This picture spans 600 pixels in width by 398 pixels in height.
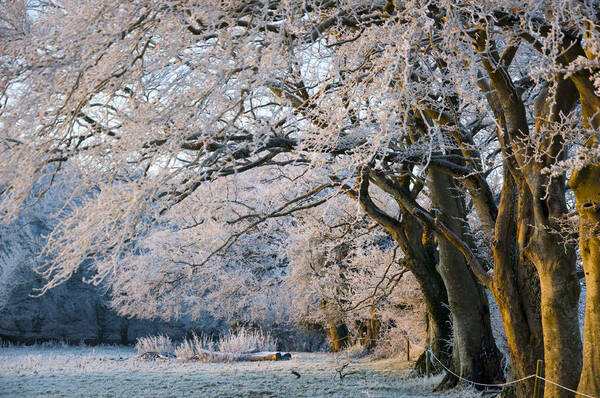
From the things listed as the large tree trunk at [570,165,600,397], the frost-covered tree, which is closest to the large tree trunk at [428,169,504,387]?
the frost-covered tree

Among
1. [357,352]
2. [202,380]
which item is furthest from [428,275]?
[357,352]

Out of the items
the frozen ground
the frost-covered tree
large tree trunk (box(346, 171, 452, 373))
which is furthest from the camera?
large tree trunk (box(346, 171, 452, 373))

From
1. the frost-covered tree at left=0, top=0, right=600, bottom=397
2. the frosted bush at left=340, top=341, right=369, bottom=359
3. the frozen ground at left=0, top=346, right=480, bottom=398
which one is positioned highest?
the frost-covered tree at left=0, top=0, right=600, bottom=397

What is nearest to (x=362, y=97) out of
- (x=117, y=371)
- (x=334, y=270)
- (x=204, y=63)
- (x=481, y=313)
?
(x=204, y=63)

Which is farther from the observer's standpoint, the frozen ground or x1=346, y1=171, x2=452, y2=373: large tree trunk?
x1=346, y1=171, x2=452, y2=373: large tree trunk

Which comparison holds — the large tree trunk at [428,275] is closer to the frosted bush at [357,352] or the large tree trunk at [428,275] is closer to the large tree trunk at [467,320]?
the large tree trunk at [467,320]

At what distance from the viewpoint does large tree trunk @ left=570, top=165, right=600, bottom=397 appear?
3.93m

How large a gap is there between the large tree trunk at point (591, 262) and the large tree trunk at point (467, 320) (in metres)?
2.84

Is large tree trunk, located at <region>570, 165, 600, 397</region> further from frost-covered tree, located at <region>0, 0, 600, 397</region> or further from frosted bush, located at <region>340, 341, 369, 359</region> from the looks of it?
frosted bush, located at <region>340, 341, 369, 359</region>

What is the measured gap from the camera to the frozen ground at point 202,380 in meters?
7.54

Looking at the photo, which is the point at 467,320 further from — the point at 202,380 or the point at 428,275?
the point at 202,380

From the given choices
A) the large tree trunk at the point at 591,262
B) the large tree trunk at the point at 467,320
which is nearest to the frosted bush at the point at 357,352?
the large tree trunk at the point at 467,320

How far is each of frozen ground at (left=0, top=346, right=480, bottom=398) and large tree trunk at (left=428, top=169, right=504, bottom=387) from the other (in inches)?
16.8

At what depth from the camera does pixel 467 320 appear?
6961 mm
